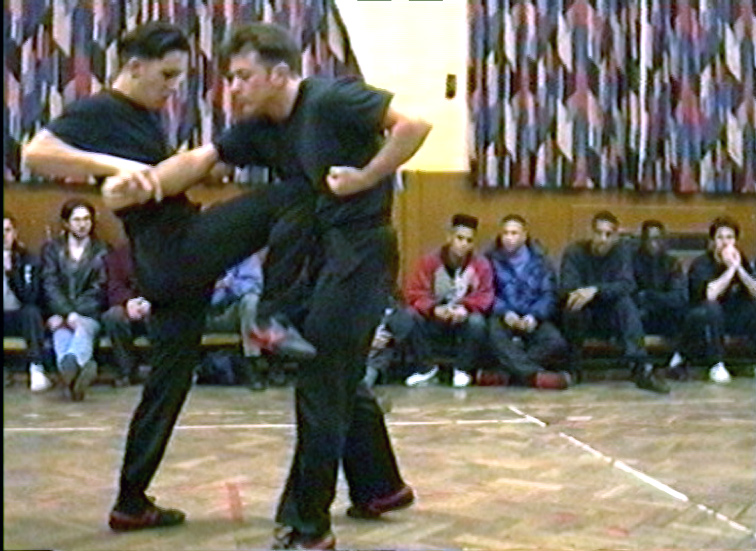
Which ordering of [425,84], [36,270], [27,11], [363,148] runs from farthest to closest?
[27,11], [36,270], [425,84], [363,148]

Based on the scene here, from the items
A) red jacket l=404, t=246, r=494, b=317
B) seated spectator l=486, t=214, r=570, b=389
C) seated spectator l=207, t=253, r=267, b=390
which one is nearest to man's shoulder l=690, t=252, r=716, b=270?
seated spectator l=486, t=214, r=570, b=389

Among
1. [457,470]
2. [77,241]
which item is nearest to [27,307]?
[77,241]

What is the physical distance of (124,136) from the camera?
10.9 feet

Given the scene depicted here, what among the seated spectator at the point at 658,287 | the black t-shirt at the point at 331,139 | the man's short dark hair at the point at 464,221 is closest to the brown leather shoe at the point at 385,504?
the black t-shirt at the point at 331,139

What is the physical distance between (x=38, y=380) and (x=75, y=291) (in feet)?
1.80

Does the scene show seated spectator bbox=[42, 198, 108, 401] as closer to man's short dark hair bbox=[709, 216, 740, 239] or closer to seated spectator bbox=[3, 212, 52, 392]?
seated spectator bbox=[3, 212, 52, 392]

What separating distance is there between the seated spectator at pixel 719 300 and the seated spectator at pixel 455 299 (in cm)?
126

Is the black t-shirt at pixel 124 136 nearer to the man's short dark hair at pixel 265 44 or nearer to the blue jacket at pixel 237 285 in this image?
the man's short dark hair at pixel 265 44

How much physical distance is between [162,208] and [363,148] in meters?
0.60

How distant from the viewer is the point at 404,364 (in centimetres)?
695

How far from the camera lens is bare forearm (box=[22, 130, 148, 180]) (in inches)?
124

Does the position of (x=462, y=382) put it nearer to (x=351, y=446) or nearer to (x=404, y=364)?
(x=404, y=364)

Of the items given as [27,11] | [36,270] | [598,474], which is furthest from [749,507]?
[27,11]

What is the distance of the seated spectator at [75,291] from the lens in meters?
6.35
